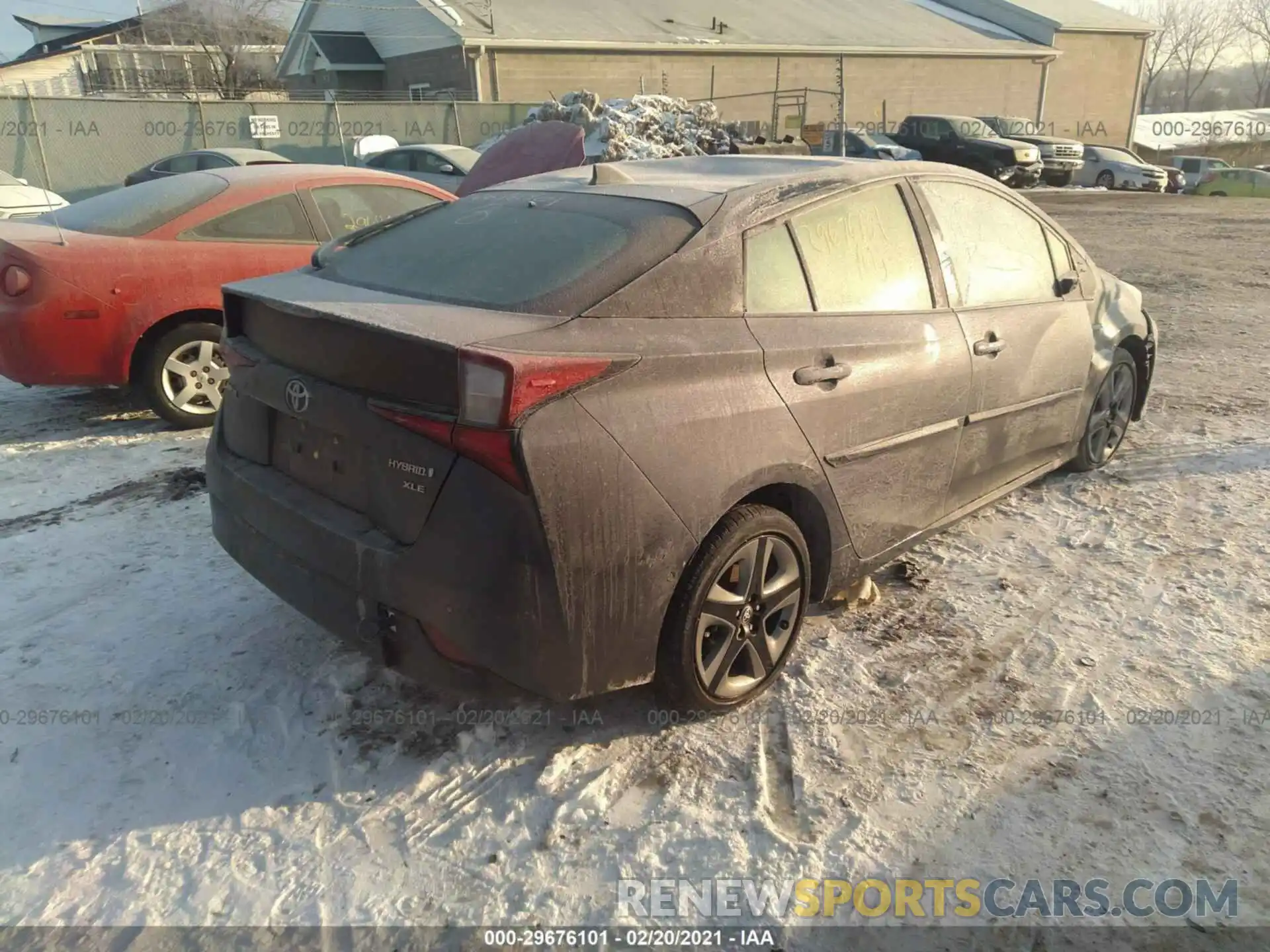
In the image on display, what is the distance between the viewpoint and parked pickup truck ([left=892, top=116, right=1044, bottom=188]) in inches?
957

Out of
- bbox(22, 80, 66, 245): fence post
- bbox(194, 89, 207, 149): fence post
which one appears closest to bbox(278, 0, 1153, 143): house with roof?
bbox(194, 89, 207, 149): fence post

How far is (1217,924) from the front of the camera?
7.27 feet

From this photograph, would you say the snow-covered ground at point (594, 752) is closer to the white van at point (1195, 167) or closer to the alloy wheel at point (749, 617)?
the alloy wheel at point (749, 617)

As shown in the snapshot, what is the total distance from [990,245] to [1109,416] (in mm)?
1632

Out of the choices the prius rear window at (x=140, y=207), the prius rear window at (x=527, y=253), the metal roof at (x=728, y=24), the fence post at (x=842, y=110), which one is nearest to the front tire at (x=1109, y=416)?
the prius rear window at (x=527, y=253)

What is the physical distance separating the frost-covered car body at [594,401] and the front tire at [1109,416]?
131 centimetres

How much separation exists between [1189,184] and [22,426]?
29859 mm

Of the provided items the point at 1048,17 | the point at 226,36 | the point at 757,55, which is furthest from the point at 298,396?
the point at 226,36

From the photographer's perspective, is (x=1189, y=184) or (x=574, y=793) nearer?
(x=574, y=793)

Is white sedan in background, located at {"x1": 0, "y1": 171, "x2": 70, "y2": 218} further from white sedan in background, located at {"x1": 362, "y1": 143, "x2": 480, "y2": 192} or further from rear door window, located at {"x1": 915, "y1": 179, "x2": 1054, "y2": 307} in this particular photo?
rear door window, located at {"x1": 915, "y1": 179, "x2": 1054, "y2": 307}

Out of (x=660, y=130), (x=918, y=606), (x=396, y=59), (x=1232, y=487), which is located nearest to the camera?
(x=918, y=606)

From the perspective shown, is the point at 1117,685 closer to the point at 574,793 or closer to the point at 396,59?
the point at 574,793

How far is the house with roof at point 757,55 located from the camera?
1088 inches

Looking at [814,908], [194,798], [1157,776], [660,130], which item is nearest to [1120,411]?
[1157,776]
